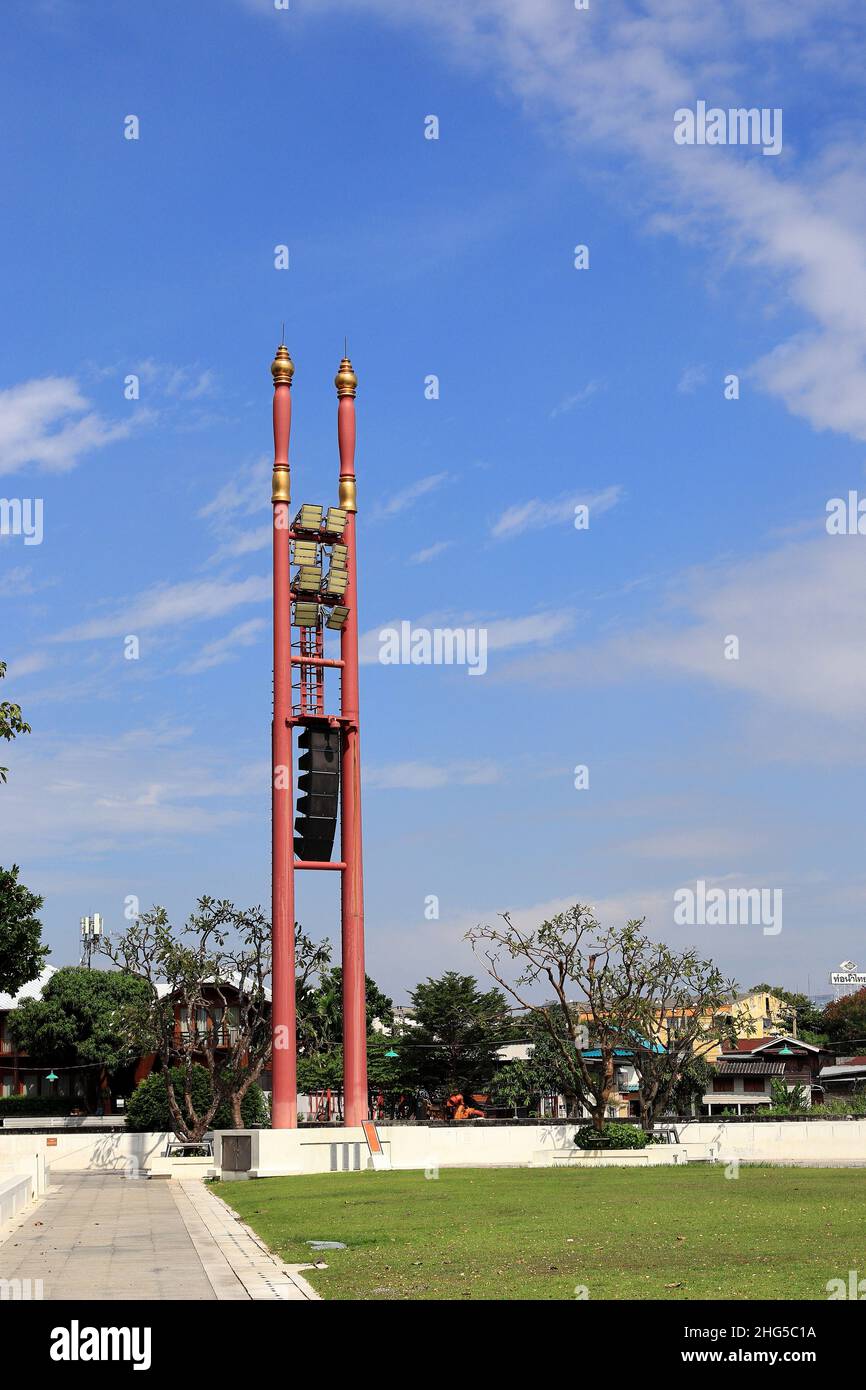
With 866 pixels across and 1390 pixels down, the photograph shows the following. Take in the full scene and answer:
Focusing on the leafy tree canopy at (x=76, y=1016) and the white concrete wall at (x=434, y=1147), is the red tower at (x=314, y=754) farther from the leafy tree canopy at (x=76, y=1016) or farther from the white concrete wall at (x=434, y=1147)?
the leafy tree canopy at (x=76, y=1016)

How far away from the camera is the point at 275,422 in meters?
41.2

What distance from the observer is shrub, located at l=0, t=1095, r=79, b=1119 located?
67125 millimetres

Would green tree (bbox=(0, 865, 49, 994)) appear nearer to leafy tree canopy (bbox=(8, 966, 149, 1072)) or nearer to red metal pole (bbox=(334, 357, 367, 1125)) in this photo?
red metal pole (bbox=(334, 357, 367, 1125))

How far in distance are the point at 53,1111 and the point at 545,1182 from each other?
45497 millimetres

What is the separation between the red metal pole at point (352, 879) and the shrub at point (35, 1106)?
33224 millimetres

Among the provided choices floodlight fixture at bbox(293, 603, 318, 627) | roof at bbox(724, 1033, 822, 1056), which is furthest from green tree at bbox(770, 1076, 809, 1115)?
floodlight fixture at bbox(293, 603, 318, 627)

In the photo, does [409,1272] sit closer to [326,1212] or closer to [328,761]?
[326,1212]

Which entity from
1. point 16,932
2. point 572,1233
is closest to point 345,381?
point 16,932

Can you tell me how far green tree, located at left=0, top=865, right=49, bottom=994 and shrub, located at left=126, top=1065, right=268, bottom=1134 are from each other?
6.38 m

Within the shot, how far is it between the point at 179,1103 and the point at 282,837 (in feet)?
43.2

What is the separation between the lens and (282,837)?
125 feet
